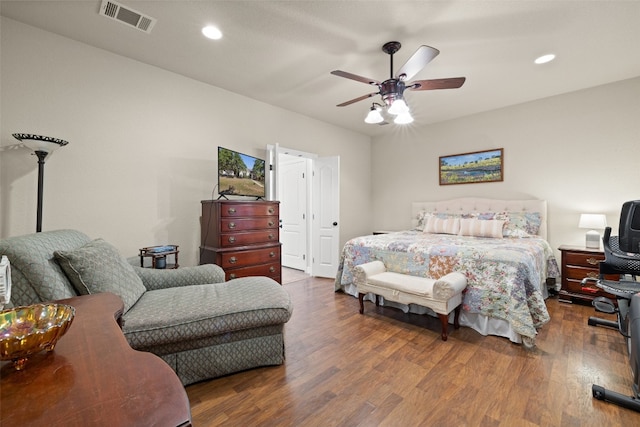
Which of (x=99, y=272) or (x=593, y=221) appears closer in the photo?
(x=99, y=272)

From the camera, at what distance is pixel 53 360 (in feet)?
2.45

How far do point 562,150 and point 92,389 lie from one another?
5.19 meters

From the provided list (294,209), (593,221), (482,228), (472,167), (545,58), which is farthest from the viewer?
(294,209)

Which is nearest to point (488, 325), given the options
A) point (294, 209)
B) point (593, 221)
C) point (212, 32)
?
point (593, 221)

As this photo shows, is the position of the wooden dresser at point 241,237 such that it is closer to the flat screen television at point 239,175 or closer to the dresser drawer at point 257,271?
the dresser drawer at point 257,271

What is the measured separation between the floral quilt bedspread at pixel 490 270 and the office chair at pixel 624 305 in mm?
460

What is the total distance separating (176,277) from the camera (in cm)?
230

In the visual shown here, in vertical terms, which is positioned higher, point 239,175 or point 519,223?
point 239,175

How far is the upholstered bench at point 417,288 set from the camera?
2426 mm

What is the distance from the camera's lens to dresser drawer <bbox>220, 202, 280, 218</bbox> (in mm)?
2984

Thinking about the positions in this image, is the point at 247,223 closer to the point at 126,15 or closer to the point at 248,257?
the point at 248,257

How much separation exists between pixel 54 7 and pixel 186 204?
6.36 ft

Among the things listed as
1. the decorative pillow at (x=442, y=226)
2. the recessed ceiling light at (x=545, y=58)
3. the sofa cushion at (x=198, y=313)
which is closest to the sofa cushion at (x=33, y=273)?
the sofa cushion at (x=198, y=313)

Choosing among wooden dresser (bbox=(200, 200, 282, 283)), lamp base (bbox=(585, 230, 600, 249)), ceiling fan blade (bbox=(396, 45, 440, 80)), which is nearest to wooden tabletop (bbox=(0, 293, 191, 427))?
wooden dresser (bbox=(200, 200, 282, 283))
